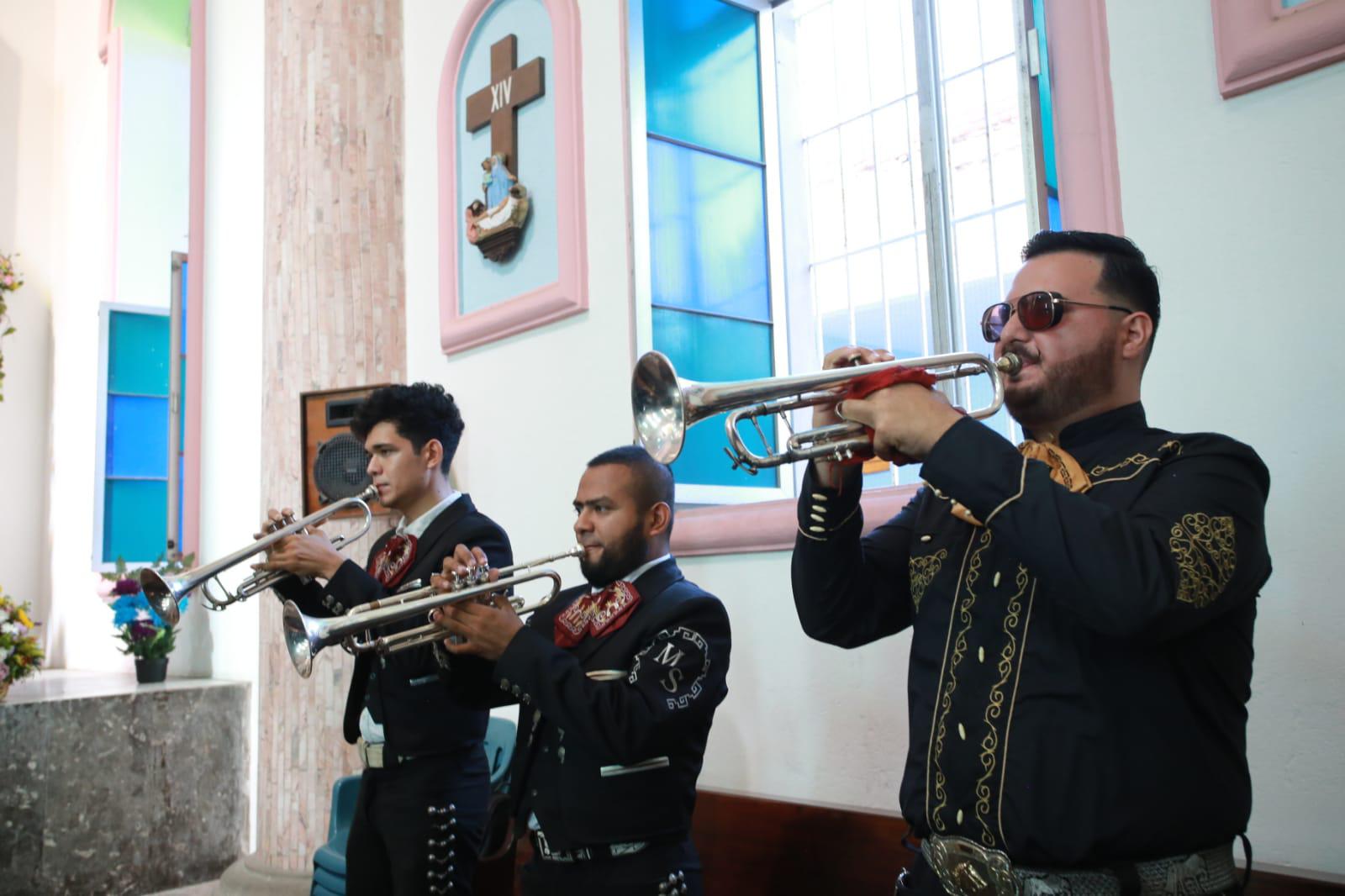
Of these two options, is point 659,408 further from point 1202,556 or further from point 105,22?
point 105,22

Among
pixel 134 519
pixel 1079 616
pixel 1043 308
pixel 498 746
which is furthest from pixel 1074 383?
pixel 134 519

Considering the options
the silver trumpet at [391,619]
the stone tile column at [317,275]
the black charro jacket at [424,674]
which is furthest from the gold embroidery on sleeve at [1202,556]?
the stone tile column at [317,275]

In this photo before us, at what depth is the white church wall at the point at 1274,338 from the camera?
2311 millimetres

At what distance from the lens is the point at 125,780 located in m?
5.42

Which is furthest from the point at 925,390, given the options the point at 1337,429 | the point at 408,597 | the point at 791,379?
the point at 408,597

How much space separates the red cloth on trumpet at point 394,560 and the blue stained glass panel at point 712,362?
1098 mm

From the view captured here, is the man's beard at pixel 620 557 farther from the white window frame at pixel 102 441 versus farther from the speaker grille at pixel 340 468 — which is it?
the white window frame at pixel 102 441

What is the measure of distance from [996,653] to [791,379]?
59cm

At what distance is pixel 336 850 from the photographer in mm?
3723

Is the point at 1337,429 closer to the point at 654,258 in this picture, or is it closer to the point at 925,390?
the point at 925,390

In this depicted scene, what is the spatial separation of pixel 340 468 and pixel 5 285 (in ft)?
14.1

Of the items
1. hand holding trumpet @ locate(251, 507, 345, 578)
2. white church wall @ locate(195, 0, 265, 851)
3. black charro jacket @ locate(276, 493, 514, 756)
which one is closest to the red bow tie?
black charro jacket @ locate(276, 493, 514, 756)

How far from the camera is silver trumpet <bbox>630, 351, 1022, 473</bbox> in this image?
192 centimetres

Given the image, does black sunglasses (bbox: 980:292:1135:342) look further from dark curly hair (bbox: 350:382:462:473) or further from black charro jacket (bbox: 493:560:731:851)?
dark curly hair (bbox: 350:382:462:473)
